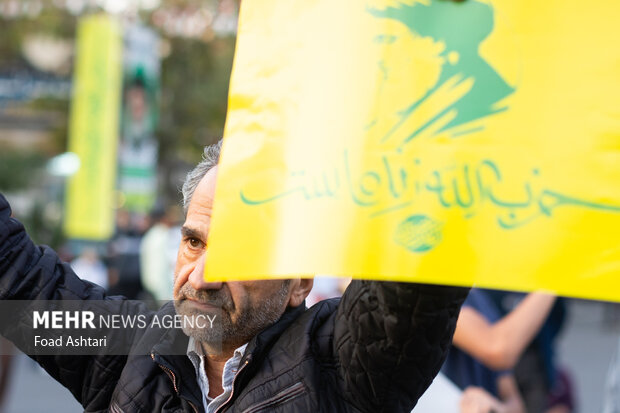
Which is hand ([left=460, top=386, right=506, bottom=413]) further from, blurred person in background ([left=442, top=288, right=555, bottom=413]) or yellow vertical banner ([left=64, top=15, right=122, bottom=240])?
yellow vertical banner ([left=64, top=15, right=122, bottom=240])

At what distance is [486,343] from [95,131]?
8.31 m

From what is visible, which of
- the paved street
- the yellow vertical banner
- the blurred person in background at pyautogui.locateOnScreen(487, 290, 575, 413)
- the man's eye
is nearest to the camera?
the man's eye

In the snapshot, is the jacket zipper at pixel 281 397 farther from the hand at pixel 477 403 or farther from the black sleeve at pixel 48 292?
the hand at pixel 477 403

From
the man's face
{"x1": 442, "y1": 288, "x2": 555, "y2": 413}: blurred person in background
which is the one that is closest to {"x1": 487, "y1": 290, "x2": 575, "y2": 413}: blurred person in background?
{"x1": 442, "y1": 288, "x2": 555, "y2": 413}: blurred person in background

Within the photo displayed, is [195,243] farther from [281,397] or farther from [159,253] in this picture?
[159,253]

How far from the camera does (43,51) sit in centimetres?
1811

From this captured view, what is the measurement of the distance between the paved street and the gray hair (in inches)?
253

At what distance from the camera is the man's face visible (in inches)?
75.6

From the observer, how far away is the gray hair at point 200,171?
6.91 feet

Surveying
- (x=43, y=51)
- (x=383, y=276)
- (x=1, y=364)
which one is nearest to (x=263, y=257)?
(x=383, y=276)

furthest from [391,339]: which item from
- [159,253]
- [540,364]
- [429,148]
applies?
[159,253]

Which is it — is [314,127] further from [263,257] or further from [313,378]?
[313,378]

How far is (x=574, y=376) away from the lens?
34.4 feet

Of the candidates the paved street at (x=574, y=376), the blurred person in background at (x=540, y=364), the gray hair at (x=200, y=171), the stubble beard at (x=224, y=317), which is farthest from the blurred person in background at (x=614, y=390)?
the paved street at (x=574, y=376)
